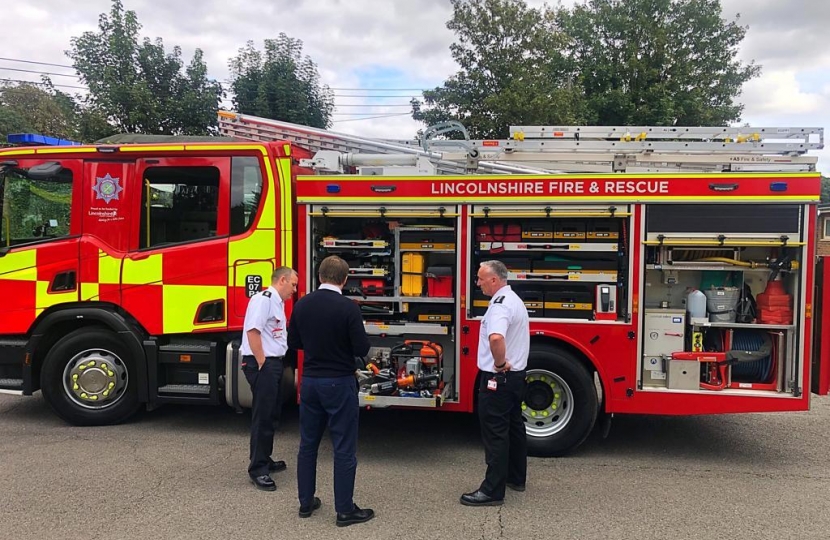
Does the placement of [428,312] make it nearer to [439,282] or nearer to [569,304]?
[439,282]

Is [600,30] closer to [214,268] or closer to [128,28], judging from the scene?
[128,28]

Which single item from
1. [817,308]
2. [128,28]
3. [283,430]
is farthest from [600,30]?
[283,430]

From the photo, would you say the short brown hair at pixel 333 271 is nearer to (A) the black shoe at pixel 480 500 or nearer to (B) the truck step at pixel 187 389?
(A) the black shoe at pixel 480 500

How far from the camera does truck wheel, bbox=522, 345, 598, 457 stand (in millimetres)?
4914

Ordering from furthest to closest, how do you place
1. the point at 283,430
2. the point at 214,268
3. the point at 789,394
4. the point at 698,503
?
the point at 283,430 → the point at 214,268 → the point at 789,394 → the point at 698,503

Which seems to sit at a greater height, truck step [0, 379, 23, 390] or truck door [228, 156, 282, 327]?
truck door [228, 156, 282, 327]

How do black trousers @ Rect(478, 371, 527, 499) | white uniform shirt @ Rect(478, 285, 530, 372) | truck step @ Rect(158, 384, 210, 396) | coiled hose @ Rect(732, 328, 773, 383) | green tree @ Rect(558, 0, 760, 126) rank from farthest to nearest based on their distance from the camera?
green tree @ Rect(558, 0, 760, 126), truck step @ Rect(158, 384, 210, 396), coiled hose @ Rect(732, 328, 773, 383), black trousers @ Rect(478, 371, 527, 499), white uniform shirt @ Rect(478, 285, 530, 372)

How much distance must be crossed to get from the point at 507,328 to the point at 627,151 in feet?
7.59

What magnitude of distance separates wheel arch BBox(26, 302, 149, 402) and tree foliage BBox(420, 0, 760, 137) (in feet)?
34.2

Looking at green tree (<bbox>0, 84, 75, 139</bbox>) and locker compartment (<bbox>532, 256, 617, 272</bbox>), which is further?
green tree (<bbox>0, 84, 75, 139</bbox>)

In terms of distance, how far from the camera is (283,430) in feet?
18.7

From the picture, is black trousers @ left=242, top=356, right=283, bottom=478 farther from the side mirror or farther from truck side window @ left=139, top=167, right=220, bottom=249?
the side mirror

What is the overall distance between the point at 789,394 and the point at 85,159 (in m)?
6.61

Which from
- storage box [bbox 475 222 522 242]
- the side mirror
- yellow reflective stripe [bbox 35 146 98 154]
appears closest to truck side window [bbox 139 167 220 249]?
yellow reflective stripe [bbox 35 146 98 154]
